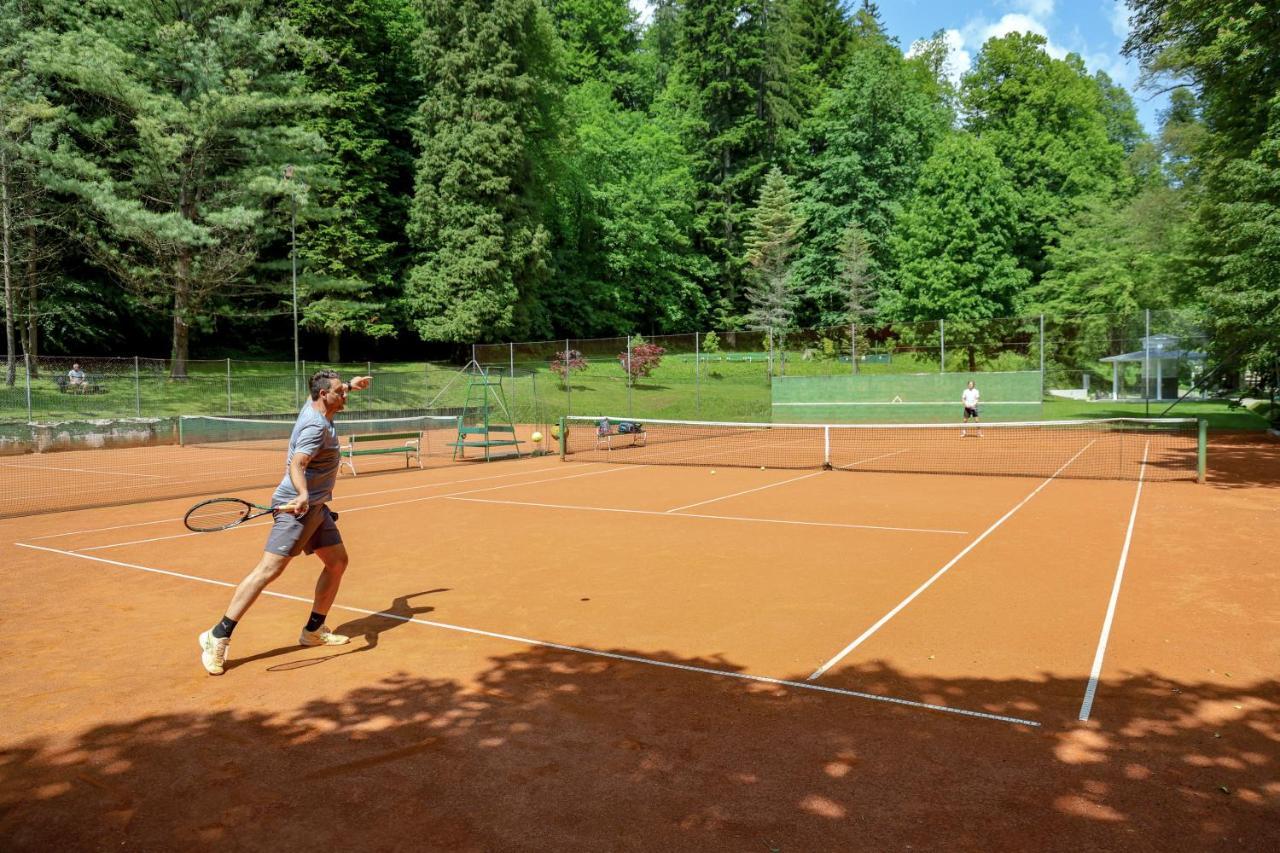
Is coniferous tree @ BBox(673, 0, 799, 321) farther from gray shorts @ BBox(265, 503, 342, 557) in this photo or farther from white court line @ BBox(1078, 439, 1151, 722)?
gray shorts @ BBox(265, 503, 342, 557)

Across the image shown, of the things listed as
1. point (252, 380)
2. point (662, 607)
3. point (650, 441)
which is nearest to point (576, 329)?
point (252, 380)

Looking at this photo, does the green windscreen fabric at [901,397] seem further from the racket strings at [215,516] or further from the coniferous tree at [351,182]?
the racket strings at [215,516]

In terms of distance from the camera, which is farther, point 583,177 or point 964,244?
point 583,177

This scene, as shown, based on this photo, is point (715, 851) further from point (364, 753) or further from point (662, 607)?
point (662, 607)

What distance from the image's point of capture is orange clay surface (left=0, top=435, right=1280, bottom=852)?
3629mm

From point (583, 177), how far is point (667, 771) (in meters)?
48.3

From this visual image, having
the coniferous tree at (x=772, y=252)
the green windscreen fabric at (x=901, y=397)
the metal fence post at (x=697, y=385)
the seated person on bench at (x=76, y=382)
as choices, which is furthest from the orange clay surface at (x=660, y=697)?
the coniferous tree at (x=772, y=252)

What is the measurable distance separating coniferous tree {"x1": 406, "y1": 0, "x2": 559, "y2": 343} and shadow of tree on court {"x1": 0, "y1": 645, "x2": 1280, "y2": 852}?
35205mm

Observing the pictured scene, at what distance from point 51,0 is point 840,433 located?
34366 millimetres

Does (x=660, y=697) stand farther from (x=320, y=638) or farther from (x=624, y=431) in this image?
(x=624, y=431)

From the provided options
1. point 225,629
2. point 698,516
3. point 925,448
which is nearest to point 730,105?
point 925,448

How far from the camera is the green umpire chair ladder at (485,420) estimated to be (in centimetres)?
2039

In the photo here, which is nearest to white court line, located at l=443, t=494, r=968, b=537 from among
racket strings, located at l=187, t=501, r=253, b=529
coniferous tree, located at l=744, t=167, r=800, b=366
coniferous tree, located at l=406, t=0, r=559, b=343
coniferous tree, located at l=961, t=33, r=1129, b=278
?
racket strings, located at l=187, t=501, r=253, b=529

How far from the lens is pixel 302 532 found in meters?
5.71
